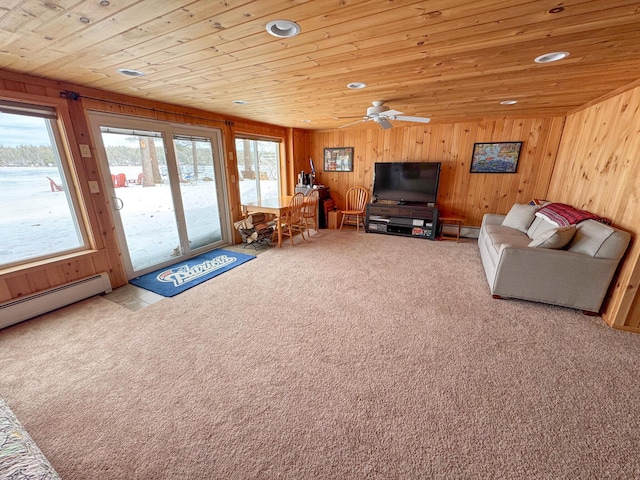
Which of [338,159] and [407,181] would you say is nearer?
[407,181]

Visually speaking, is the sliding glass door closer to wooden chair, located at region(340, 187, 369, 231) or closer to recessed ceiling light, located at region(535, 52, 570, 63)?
wooden chair, located at region(340, 187, 369, 231)

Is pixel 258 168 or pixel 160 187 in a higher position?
pixel 258 168

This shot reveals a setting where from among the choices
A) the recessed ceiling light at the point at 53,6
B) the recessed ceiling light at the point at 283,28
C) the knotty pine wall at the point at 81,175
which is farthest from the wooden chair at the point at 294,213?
the recessed ceiling light at the point at 53,6

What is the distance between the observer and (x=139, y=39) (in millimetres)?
1561

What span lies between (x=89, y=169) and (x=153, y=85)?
1.12 meters

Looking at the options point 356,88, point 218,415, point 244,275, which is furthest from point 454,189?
point 218,415

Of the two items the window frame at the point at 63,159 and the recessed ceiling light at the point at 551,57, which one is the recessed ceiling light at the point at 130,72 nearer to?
the window frame at the point at 63,159

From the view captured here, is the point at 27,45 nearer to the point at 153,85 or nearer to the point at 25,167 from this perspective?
the point at 153,85

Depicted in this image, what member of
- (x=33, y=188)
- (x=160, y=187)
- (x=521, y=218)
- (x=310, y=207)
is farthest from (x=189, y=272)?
(x=521, y=218)

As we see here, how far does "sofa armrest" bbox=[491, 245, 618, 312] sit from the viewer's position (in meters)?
2.32

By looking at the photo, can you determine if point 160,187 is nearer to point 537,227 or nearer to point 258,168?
point 258,168

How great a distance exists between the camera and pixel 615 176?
2.47 metres

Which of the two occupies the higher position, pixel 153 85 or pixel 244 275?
pixel 153 85

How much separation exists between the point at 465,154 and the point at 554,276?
3000 mm
